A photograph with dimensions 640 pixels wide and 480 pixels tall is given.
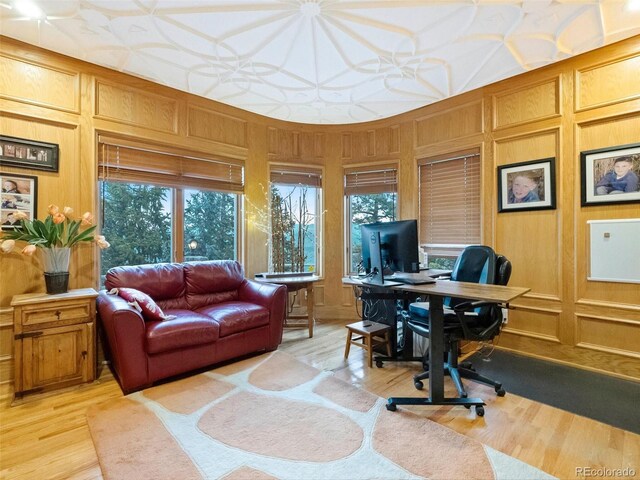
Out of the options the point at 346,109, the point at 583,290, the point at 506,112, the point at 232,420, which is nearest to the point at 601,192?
the point at 583,290

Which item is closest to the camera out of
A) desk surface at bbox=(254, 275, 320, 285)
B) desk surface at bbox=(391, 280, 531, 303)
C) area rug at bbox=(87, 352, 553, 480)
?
area rug at bbox=(87, 352, 553, 480)

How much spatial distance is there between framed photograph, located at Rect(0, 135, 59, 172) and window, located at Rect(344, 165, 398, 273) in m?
3.44

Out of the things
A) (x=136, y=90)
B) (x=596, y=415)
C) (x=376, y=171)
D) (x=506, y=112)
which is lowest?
(x=596, y=415)

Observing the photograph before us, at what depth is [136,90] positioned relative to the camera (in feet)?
10.5

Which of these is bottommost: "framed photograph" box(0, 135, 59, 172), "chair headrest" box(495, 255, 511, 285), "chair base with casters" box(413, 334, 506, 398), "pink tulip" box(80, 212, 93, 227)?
"chair base with casters" box(413, 334, 506, 398)

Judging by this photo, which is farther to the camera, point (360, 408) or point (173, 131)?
point (173, 131)

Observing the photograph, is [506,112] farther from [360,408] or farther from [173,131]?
[173,131]

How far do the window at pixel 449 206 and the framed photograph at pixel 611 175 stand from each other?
3.27 feet

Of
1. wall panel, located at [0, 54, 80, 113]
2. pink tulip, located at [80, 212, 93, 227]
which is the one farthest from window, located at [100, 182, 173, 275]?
wall panel, located at [0, 54, 80, 113]

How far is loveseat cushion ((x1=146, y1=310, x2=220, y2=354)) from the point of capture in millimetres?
2400

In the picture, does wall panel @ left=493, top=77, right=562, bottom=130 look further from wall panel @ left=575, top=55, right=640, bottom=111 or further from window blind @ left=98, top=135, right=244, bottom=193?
window blind @ left=98, top=135, right=244, bottom=193

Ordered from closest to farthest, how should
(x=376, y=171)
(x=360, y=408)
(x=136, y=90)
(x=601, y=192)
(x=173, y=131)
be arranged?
1. (x=360, y=408)
2. (x=601, y=192)
3. (x=136, y=90)
4. (x=173, y=131)
5. (x=376, y=171)

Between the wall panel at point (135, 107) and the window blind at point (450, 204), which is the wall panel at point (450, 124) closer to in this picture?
the window blind at point (450, 204)

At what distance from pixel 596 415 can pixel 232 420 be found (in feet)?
8.27
